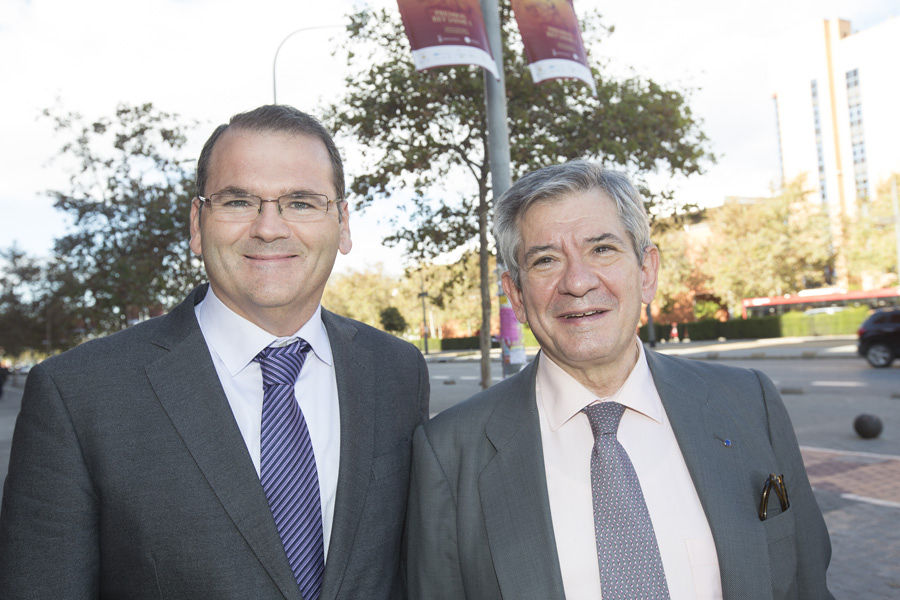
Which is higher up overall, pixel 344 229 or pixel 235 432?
pixel 344 229

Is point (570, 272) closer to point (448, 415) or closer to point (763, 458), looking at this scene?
point (448, 415)

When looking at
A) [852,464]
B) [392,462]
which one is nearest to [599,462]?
[392,462]

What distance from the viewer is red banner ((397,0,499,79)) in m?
6.91

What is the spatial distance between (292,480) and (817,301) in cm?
4892

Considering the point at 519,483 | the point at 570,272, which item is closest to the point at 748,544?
the point at 519,483

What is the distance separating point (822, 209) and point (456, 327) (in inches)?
1449

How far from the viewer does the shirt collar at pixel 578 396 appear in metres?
2.19

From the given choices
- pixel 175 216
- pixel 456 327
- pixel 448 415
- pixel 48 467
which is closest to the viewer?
pixel 48 467

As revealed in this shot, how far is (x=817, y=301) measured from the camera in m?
44.7

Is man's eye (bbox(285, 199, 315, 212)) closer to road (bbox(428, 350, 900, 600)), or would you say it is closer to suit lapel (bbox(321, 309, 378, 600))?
suit lapel (bbox(321, 309, 378, 600))

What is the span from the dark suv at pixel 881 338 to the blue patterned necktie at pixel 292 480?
65.1 ft

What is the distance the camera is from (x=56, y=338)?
1652 inches

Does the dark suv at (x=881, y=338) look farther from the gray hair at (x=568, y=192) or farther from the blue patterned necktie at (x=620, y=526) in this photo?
the blue patterned necktie at (x=620, y=526)

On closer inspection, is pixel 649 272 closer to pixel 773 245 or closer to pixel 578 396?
pixel 578 396
